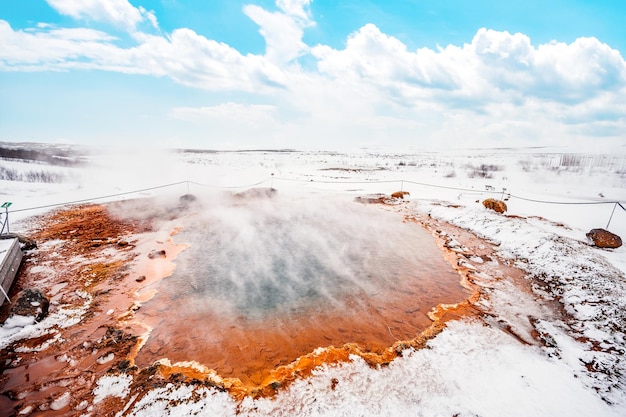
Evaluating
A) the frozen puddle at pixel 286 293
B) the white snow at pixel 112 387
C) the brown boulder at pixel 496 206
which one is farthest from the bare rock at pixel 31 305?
the brown boulder at pixel 496 206

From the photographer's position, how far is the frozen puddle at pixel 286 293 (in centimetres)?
406

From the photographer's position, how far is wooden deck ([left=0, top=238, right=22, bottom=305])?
16.5 feet

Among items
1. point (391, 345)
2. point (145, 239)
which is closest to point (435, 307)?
point (391, 345)

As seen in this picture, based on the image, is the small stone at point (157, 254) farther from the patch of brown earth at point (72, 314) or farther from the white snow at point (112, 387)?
the white snow at point (112, 387)

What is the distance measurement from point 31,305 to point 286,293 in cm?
427

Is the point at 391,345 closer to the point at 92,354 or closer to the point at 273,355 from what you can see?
the point at 273,355

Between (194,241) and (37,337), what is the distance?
4.07 metres

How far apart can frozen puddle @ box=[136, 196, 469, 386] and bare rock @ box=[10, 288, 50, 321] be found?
1.51 metres

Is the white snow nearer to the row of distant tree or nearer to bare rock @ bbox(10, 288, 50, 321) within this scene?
bare rock @ bbox(10, 288, 50, 321)

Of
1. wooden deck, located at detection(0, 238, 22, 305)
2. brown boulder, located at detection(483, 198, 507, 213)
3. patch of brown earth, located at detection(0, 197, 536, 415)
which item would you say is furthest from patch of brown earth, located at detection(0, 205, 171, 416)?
brown boulder, located at detection(483, 198, 507, 213)

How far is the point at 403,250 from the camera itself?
7855 mm

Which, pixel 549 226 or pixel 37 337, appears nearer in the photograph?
pixel 37 337

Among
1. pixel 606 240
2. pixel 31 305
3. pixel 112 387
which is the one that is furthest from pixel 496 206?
pixel 31 305

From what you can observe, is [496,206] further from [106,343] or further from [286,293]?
[106,343]
